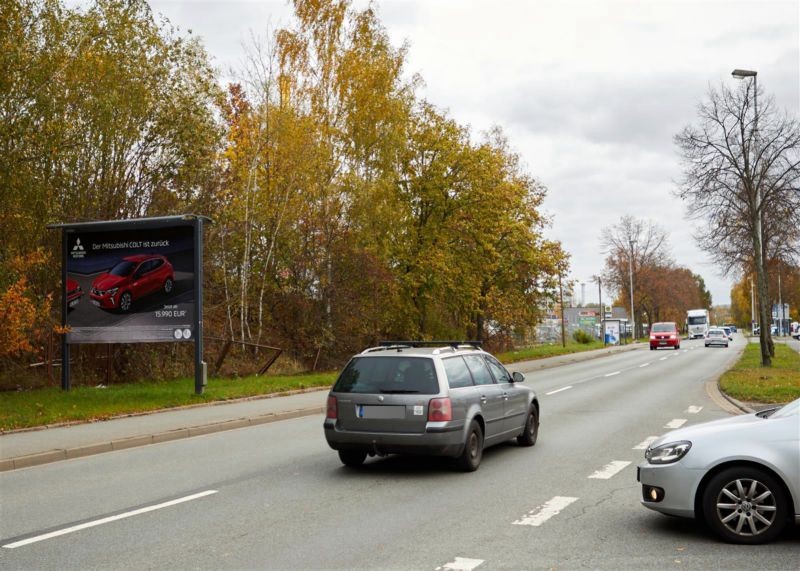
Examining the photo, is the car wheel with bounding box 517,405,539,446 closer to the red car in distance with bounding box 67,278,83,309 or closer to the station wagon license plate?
the station wagon license plate

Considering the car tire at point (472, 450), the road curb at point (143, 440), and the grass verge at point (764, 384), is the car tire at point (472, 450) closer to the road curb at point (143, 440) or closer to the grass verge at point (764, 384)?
the road curb at point (143, 440)

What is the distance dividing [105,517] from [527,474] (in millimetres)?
4615

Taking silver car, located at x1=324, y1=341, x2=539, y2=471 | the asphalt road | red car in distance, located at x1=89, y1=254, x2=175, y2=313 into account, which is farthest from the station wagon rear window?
red car in distance, located at x1=89, y1=254, x2=175, y2=313

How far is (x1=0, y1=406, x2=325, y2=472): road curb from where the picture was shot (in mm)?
10820

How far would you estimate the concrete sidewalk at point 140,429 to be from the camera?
11359 millimetres

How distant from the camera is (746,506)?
19.9 ft

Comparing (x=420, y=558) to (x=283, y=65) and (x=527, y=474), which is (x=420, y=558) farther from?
(x=283, y=65)

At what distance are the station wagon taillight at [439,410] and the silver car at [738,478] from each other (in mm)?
3117

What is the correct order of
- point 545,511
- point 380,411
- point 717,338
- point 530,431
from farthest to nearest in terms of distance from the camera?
point 717,338, point 530,431, point 380,411, point 545,511

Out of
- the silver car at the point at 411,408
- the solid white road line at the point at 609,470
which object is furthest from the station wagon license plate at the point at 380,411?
the solid white road line at the point at 609,470

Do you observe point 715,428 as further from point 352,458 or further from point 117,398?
point 117,398

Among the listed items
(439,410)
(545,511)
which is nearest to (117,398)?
(439,410)

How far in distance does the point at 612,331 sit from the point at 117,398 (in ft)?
199

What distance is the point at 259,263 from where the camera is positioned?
2883cm
